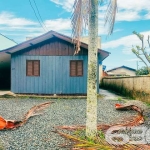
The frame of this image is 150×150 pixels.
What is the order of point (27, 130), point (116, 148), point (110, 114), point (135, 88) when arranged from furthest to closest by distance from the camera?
point (135, 88) → point (110, 114) → point (27, 130) → point (116, 148)

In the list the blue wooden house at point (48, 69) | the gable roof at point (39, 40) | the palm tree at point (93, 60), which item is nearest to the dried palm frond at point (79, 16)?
the palm tree at point (93, 60)

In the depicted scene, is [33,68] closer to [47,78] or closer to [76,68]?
[47,78]

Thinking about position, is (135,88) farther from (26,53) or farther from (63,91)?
(26,53)

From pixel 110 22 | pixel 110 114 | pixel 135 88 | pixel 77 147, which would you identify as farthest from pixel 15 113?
pixel 135 88

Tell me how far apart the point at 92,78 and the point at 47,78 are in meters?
10.2

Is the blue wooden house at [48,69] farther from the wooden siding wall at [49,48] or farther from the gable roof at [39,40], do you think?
the gable roof at [39,40]

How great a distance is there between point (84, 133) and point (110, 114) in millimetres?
3371

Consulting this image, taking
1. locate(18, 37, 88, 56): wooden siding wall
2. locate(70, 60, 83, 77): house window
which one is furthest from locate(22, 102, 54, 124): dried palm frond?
locate(18, 37, 88, 56): wooden siding wall

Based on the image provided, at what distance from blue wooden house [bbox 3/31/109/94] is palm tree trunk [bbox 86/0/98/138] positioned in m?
9.62

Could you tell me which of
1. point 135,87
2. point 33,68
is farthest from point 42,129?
point 135,87

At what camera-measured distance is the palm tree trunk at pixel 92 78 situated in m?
5.92

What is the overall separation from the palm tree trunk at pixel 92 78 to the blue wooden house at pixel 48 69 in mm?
9619

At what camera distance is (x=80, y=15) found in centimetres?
524

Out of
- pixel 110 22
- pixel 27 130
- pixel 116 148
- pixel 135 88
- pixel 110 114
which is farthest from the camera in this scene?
pixel 135 88
